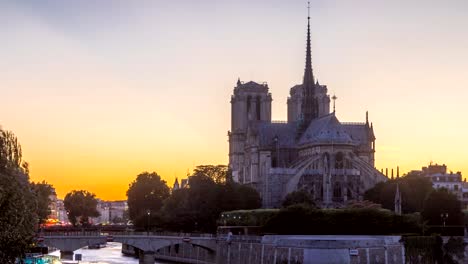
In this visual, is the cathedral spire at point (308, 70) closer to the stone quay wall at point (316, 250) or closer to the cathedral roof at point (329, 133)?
the cathedral roof at point (329, 133)

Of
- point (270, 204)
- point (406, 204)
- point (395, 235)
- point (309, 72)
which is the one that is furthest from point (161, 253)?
point (395, 235)

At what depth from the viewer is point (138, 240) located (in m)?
78.8

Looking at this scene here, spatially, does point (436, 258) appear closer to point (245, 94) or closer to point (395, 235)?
point (395, 235)

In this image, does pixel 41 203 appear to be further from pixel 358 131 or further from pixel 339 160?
pixel 358 131

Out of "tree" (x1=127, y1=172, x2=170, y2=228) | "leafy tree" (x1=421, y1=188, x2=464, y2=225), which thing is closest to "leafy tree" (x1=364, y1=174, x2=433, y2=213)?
"leafy tree" (x1=421, y1=188, x2=464, y2=225)

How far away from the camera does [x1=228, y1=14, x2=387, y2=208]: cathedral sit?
369 feet

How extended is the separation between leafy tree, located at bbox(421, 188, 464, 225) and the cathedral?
22989 mm

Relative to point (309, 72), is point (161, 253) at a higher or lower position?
lower

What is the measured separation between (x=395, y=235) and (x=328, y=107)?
281 feet

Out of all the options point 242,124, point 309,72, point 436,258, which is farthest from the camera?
point 242,124

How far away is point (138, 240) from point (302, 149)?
155 ft

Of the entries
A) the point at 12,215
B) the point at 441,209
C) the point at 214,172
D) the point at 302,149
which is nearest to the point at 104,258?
the point at 214,172

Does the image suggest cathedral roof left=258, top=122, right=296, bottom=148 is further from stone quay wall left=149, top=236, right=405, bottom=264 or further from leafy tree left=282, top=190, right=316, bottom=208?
stone quay wall left=149, top=236, right=405, bottom=264

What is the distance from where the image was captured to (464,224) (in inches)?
3282
